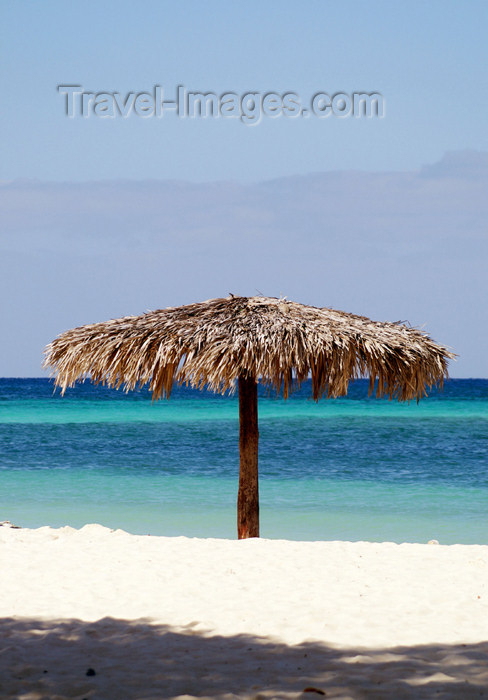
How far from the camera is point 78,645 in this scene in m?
3.78

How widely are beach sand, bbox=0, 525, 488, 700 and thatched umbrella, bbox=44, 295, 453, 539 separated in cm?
133

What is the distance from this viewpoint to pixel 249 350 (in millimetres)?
5906

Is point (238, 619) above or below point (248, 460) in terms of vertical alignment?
below

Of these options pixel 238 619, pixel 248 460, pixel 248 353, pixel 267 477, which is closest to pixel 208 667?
pixel 238 619

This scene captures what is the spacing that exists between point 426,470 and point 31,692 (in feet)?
42.9

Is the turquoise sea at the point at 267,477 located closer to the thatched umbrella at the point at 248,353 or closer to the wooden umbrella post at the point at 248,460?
the wooden umbrella post at the point at 248,460

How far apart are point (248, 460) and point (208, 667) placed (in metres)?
3.40

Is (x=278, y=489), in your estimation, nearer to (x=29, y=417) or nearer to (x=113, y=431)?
(x=113, y=431)

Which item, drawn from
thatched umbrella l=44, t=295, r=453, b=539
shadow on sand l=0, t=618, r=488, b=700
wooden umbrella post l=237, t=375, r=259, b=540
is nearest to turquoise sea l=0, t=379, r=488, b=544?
wooden umbrella post l=237, t=375, r=259, b=540

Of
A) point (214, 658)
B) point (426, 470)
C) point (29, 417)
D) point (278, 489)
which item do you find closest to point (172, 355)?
point (214, 658)

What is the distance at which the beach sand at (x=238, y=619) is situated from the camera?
3141 millimetres

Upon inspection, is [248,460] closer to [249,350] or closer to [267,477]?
[249,350]

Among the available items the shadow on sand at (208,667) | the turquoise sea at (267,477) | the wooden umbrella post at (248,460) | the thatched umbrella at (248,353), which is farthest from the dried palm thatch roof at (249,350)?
the shadow on sand at (208,667)

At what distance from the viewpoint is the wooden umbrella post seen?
6.63 meters
